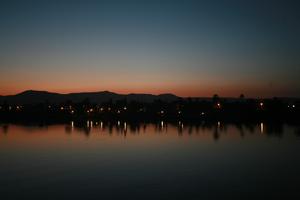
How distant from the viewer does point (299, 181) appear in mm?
17922

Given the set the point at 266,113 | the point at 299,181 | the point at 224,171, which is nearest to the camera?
the point at 299,181

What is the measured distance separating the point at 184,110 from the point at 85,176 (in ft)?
292

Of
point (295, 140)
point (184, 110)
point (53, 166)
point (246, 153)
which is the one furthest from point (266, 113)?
point (53, 166)

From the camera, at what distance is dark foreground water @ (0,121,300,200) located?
16.2m

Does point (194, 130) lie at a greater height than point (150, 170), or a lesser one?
lesser

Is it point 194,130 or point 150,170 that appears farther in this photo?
point 194,130

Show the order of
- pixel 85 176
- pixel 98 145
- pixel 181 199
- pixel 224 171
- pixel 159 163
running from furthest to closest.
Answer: pixel 98 145, pixel 159 163, pixel 224 171, pixel 85 176, pixel 181 199

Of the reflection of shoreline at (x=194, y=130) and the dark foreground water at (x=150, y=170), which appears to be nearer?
the dark foreground water at (x=150, y=170)

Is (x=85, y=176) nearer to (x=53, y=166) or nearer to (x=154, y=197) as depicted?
(x=53, y=166)

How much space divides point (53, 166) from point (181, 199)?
1136 cm

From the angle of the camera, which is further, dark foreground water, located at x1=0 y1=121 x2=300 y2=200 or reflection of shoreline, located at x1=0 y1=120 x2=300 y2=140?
reflection of shoreline, located at x1=0 y1=120 x2=300 y2=140

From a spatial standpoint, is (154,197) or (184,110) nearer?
(154,197)

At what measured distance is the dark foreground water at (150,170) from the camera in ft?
53.1

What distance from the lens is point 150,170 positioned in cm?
2177
